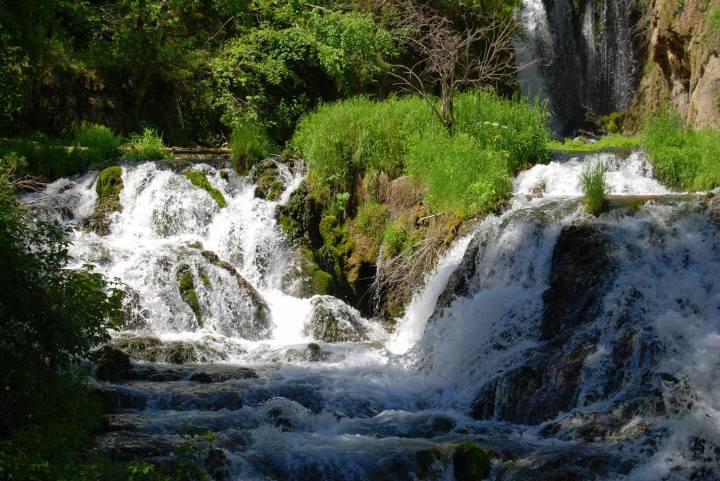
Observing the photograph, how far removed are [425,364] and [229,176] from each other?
6245 millimetres

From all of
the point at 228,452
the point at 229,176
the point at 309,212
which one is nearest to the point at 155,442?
the point at 228,452

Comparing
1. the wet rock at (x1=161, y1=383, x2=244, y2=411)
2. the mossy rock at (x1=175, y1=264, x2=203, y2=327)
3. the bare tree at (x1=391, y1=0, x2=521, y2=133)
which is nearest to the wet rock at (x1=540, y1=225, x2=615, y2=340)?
the wet rock at (x1=161, y1=383, x2=244, y2=411)

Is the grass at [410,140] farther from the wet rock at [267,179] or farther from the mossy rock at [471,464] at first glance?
the mossy rock at [471,464]

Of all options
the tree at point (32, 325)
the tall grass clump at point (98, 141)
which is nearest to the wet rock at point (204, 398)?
the tree at point (32, 325)

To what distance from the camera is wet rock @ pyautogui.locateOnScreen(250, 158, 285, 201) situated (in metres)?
13.7

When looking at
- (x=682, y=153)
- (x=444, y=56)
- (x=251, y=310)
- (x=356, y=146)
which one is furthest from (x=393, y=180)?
(x=682, y=153)

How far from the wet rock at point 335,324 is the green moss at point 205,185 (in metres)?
2.97

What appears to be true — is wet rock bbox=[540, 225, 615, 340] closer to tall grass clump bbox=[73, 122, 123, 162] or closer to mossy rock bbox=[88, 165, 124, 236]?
mossy rock bbox=[88, 165, 124, 236]

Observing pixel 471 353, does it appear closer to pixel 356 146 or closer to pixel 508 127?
pixel 356 146

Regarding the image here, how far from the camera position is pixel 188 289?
11406mm

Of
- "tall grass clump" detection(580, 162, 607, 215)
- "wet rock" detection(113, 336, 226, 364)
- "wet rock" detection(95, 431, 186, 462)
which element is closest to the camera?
"wet rock" detection(95, 431, 186, 462)

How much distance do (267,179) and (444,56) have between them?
150 inches

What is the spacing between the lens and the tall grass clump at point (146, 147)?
14727mm

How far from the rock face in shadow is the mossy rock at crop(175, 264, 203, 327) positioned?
4.70 m
